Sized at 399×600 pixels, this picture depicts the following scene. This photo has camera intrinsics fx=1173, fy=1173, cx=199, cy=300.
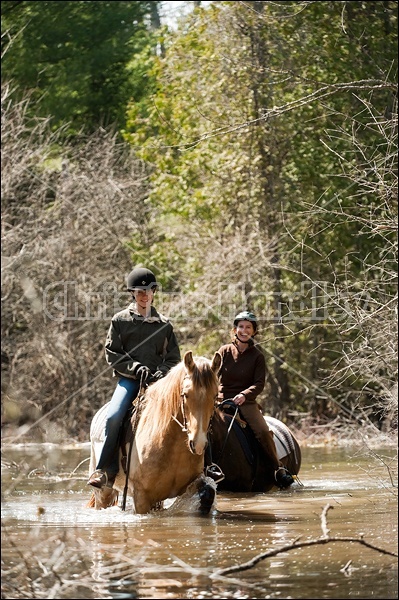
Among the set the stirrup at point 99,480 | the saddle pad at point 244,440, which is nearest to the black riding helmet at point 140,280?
the stirrup at point 99,480

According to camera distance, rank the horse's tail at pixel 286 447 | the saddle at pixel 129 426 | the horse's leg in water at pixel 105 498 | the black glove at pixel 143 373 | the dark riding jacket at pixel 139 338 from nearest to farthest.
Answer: the saddle at pixel 129 426 → the black glove at pixel 143 373 → the horse's leg in water at pixel 105 498 → the dark riding jacket at pixel 139 338 → the horse's tail at pixel 286 447

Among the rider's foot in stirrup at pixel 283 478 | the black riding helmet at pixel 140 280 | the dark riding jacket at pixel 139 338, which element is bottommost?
the rider's foot in stirrup at pixel 283 478

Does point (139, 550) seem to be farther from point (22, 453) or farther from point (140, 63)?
point (140, 63)

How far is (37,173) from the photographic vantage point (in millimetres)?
24766

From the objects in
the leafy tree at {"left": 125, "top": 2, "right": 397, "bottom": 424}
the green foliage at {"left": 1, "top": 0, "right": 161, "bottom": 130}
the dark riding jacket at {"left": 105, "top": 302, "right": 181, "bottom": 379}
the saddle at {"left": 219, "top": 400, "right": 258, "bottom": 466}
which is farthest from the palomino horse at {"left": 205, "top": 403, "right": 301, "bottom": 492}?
the green foliage at {"left": 1, "top": 0, "right": 161, "bottom": 130}

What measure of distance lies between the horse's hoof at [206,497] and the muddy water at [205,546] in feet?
0.40

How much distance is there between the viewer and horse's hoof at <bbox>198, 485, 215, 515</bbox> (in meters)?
10.4

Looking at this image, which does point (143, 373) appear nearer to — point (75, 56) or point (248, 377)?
point (248, 377)

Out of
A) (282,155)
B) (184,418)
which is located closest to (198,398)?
(184,418)

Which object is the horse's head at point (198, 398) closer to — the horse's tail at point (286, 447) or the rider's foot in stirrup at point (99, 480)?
the rider's foot in stirrup at point (99, 480)

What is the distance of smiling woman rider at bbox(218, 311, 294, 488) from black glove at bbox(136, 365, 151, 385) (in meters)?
2.26

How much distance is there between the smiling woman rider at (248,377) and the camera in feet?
42.9

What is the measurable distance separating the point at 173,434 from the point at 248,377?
3008 millimetres

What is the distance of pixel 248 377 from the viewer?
13.1m
